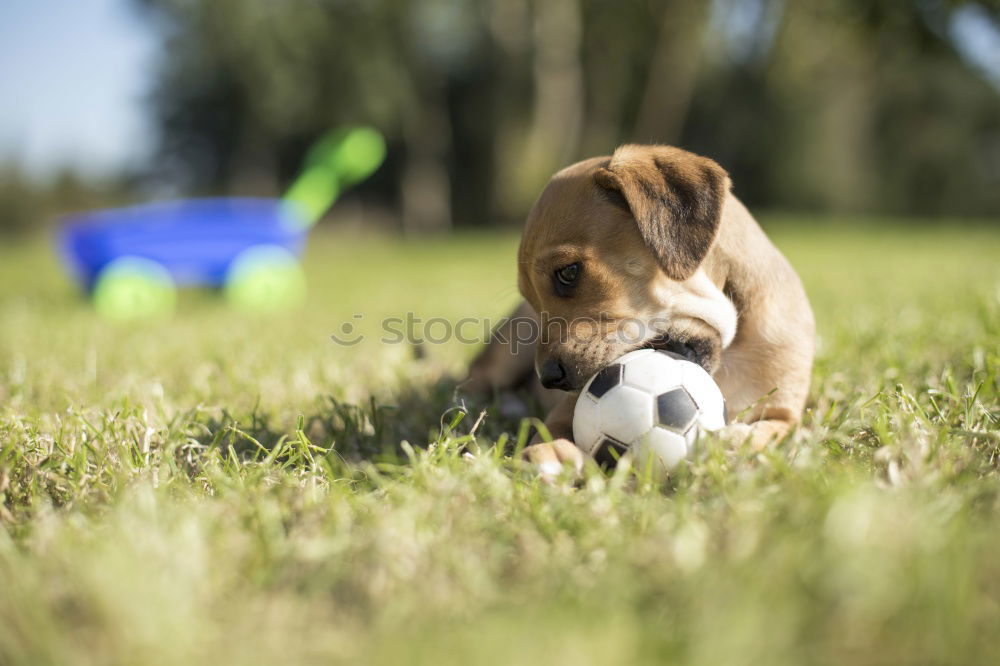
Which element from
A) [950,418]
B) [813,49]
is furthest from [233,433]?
[813,49]

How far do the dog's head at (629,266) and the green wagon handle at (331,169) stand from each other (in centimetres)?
677

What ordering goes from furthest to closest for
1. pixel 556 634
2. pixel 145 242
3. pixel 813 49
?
pixel 813 49
pixel 145 242
pixel 556 634

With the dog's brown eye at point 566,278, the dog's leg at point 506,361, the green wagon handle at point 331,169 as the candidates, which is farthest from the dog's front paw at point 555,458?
the green wagon handle at point 331,169

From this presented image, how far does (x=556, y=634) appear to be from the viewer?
136 cm

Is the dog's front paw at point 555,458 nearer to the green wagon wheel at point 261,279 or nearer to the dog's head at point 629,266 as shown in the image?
the dog's head at point 629,266

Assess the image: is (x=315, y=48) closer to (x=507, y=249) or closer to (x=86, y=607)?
(x=507, y=249)

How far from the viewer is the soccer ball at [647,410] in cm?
230

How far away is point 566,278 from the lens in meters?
2.87

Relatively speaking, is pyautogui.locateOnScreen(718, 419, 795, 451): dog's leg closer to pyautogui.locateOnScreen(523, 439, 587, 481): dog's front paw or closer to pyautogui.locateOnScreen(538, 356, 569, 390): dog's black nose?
pyautogui.locateOnScreen(523, 439, 587, 481): dog's front paw

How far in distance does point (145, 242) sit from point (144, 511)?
711 cm

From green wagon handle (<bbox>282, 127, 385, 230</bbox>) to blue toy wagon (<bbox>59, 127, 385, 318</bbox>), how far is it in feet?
0.05

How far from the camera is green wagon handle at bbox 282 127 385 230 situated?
968cm

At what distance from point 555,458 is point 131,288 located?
7.20m

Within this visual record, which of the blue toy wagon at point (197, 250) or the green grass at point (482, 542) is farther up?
the green grass at point (482, 542)
